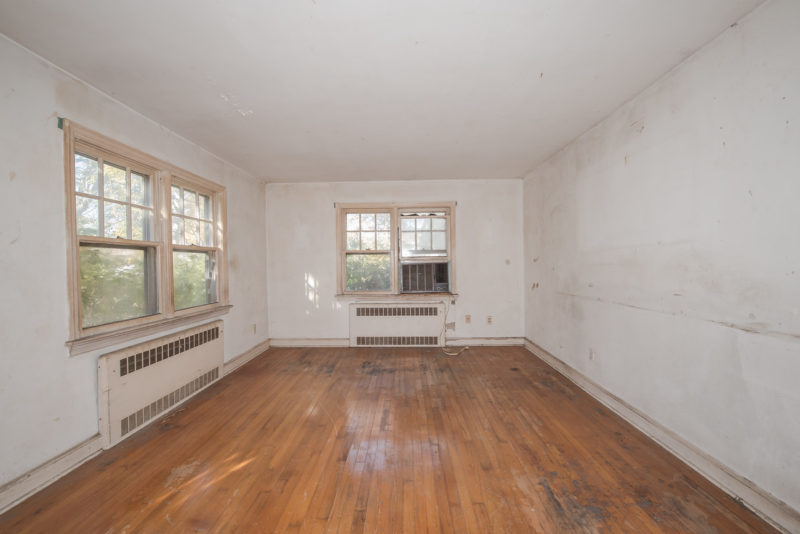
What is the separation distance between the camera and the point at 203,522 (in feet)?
5.43

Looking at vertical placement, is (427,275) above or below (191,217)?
below

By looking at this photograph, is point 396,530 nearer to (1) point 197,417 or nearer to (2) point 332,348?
(1) point 197,417

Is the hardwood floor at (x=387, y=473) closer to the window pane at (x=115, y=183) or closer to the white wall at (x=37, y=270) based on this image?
the white wall at (x=37, y=270)

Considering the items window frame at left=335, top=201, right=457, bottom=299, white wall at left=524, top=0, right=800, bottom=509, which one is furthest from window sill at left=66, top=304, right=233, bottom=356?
white wall at left=524, top=0, right=800, bottom=509

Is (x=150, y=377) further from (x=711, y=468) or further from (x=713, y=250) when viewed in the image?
(x=713, y=250)

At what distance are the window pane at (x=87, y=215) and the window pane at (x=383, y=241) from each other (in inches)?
133

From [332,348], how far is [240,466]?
2.90 meters

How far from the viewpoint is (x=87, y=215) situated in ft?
7.54

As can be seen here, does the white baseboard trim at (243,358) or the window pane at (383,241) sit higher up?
the window pane at (383,241)

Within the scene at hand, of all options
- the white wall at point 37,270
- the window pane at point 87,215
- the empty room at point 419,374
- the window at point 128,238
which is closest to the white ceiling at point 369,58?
the empty room at point 419,374

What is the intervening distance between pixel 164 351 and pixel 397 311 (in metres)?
2.97

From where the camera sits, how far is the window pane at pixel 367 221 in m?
5.12

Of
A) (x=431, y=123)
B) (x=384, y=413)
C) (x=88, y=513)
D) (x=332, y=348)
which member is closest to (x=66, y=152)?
(x=88, y=513)

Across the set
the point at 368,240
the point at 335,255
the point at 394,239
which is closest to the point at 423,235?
the point at 394,239
